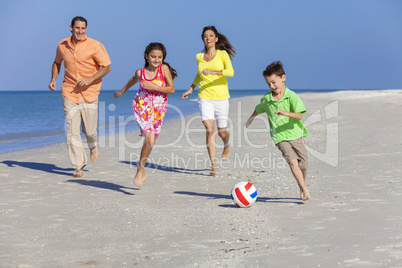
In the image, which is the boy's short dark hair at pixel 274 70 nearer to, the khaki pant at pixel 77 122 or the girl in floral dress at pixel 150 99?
the girl in floral dress at pixel 150 99

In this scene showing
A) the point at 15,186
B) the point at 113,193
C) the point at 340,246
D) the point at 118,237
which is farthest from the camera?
the point at 15,186

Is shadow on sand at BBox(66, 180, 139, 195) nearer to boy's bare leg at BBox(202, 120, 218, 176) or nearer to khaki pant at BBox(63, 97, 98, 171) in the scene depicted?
khaki pant at BBox(63, 97, 98, 171)

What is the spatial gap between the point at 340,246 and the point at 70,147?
505 centimetres

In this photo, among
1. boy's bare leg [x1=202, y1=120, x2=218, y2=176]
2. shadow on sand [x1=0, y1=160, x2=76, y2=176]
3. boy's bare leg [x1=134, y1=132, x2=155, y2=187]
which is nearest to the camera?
boy's bare leg [x1=134, y1=132, x2=155, y2=187]

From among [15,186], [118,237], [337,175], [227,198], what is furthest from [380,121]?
[118,237]

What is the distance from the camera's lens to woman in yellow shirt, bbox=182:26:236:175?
825 cm

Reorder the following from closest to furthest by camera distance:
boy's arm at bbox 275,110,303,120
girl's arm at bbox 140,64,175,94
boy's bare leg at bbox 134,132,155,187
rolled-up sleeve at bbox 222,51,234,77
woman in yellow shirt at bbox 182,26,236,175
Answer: boy's arm at bbox 275,110,303,120 → girl's arm at bbox 140,64,175,94 → boy's bare leg at bbox 134,132,155,187 → rolled-up sleeve at bbox 222,51,234,77 → woman in yellow shirt at bbox 182,26,236,175

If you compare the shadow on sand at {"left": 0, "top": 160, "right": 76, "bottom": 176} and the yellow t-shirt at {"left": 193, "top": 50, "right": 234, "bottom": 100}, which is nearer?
the yellow t-shirt at {"left": 193, "top": 50, "right": 234, "bottom": 100}

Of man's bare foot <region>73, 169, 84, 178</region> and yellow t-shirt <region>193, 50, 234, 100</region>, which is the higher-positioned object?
yellow t-shirt <region>193, 50, 234, 100</region>

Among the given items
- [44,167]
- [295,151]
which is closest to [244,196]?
[295,151]

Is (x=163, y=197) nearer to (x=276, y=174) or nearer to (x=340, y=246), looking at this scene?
(x=276, y=174)

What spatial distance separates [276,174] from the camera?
26.7 feet

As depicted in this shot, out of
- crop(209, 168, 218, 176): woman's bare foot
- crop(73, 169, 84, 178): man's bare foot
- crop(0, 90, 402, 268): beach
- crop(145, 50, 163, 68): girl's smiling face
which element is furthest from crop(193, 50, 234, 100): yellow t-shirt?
crop(73, 169, 84, 178): man's bare foot

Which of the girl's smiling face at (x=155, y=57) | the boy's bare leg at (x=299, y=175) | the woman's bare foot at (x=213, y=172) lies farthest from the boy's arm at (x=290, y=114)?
the woman's bare foot at (x=213, y=172)
